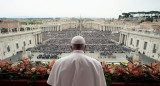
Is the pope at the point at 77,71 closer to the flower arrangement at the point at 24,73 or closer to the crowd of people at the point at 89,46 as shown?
the flower arrangement at the point at 24,73

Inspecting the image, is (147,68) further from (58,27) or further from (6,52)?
(58,27)

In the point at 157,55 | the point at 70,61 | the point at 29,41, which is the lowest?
the point at 157,55

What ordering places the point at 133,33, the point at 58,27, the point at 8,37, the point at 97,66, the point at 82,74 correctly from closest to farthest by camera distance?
the point at 82,74, the point at 97,66, the point at 8,37, the point at 133,33, the point at 58,27

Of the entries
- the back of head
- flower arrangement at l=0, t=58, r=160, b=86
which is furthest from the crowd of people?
the back of head

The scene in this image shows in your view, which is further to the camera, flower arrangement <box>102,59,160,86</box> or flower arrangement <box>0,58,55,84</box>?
flower arrangement <box>0,58,55,84</box>

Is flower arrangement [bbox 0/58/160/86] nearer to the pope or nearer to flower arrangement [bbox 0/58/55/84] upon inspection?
flower arrangement [bbox 0/58/55/84]

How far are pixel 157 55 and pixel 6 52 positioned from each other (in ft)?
82.0

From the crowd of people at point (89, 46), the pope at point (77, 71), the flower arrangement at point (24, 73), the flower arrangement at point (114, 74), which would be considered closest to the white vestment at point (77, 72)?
the pope at point (77, 71)

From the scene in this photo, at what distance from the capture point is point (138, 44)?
22766mm

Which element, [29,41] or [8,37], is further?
[29,41]

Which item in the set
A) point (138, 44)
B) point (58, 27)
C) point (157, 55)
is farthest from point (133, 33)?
point (58, 27)

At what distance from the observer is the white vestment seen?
4.56ft

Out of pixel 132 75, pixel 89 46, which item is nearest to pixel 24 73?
pixel 132 75

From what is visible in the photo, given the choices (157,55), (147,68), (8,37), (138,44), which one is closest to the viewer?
(147,68)
